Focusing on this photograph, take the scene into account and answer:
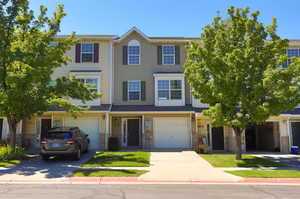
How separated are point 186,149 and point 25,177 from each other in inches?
460

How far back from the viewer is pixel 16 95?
12539 mm

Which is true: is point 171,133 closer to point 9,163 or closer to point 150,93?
point 150,93

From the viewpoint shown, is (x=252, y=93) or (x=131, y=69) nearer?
(x=252, y=93)

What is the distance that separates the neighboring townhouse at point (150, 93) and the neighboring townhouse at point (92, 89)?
2.64ft

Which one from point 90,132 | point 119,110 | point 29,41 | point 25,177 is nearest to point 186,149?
point 119,110

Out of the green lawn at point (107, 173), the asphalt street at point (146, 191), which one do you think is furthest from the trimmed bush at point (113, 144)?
the asphalt street at point (146, 191)

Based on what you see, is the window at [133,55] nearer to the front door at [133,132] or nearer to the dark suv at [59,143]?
the front door at [133,132]

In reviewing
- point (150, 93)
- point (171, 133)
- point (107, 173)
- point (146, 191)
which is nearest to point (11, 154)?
point (107, 173)

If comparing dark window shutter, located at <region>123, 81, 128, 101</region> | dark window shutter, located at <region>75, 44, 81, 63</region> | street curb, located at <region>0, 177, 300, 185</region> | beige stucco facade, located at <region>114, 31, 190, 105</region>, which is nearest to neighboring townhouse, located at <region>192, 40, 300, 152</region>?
beige stucco facade, located at <region>114, 31, 190, 105</region>

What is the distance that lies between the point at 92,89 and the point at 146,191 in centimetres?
1315

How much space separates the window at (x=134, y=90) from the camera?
65.7 ft

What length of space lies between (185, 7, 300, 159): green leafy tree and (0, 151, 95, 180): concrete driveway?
7.91 metres

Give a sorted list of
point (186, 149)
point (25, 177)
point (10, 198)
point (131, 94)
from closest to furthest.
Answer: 1. point (10, 198)
2. point (25, 177)
3. point (186, 149)
4. point (131, 94)

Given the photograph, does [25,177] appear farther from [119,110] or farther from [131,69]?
[131,69]
